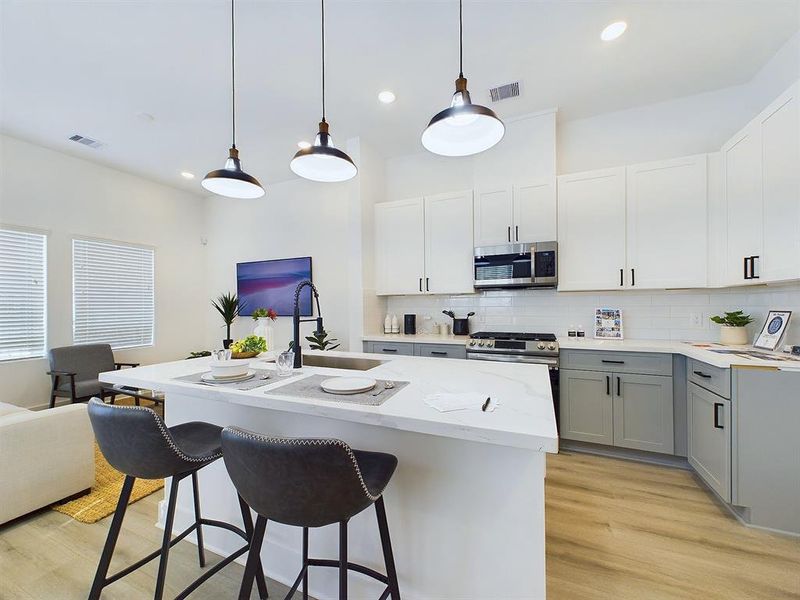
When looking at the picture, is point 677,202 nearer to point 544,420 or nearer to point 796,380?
point 796,380

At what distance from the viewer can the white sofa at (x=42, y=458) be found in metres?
1.98

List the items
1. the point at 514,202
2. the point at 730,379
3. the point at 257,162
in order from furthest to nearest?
1. the point at 257,162
2. the point at 514,202
3. the point at 730,379

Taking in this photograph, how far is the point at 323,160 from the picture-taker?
6.30 ft

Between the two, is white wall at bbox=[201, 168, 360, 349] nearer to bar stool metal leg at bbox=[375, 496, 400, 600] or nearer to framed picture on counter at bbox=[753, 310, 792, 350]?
bar stool metal leg at bbox=[375, 496, 400, 600]

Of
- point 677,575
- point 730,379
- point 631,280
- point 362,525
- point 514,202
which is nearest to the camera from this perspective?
point 362,525

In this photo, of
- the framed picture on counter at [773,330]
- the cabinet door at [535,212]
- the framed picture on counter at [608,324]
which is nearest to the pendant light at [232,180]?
the cabinet door at [535,212]

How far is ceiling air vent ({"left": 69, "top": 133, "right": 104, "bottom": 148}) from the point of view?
11.7 feet

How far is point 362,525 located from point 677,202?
3319 mm

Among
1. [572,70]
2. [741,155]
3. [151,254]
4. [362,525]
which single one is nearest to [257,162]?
[151,254]

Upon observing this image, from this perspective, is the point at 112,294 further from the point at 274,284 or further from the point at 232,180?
the point at 232,180

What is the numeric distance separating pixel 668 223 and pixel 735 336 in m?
1.02

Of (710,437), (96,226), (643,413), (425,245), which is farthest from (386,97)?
(96,226)

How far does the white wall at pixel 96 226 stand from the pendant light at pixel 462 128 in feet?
15.2

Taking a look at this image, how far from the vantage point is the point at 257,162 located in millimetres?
4281
